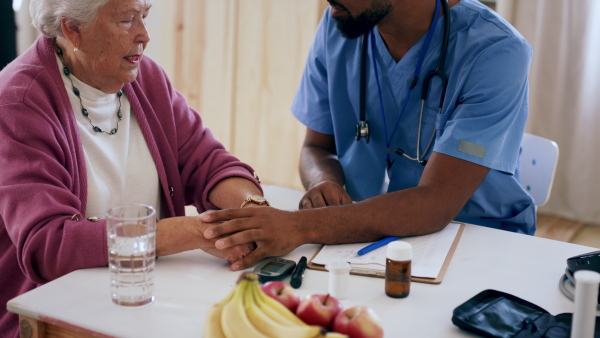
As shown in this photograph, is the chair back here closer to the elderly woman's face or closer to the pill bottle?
the pill bottle

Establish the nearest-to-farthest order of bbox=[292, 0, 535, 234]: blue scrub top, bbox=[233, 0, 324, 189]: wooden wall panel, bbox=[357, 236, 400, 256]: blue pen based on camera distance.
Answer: bbox=[357, 236, 400, 256]: blue pen → bbox=[292, 0, 535, 234]: blue scrub top → bbox=[233, 0, 324, 189]: wooden wall panel

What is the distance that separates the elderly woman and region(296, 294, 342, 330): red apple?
0.45 m

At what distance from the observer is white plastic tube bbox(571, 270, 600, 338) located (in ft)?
3.02

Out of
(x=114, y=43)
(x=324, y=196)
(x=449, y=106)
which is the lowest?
(x=324, y=196)

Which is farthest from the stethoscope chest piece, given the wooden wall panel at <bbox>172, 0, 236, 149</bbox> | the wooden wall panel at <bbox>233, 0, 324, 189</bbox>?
the wooden wall panel at <bbox>172, 0, 236, 149</bbox>

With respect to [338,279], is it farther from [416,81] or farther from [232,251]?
[416,81]

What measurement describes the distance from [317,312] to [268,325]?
0.07 metres

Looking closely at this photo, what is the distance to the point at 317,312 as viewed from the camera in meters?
0.91

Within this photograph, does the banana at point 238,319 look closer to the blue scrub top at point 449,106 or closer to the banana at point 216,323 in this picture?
the banana at point 216,323

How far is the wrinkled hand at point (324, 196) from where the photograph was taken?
1.69 meters

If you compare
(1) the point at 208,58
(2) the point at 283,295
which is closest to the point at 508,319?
(2) the point at 283,295

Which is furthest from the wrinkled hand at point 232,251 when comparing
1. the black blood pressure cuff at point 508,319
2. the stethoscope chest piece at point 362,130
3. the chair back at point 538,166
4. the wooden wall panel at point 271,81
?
the wooden wall panel at point 271,81

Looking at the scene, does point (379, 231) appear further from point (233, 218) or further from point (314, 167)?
point (314, 167)

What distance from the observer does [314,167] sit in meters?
2.01
